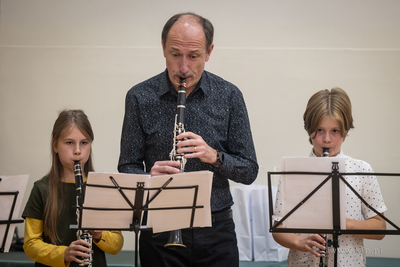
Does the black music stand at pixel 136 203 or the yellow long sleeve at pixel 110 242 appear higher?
the black music stand at pixel 136 203

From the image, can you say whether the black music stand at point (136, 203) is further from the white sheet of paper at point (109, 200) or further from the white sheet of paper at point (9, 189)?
the white sheet of paper at point (9, 189)

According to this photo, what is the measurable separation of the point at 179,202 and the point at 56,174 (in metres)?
0.96

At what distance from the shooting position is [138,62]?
4770 mm

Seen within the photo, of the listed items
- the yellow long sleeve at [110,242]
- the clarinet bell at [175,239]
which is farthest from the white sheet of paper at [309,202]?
the yellow long sleeve at [110,242]

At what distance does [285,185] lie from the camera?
66.3 inches

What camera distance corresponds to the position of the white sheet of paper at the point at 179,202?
1.56 metres

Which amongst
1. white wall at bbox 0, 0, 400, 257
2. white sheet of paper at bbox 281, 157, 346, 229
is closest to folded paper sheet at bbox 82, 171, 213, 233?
white sheet of paper at bbox 281, 157, 346, 229

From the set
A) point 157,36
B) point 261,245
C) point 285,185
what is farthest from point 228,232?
point 157,36

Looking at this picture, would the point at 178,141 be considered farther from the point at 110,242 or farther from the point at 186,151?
the point at 110,242

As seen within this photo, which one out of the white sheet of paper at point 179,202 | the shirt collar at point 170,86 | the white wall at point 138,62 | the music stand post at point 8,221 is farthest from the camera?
the white wall at point 138,62

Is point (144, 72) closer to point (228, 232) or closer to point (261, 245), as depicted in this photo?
point (261, 245)

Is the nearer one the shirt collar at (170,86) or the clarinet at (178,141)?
the clarinet at (178,141)

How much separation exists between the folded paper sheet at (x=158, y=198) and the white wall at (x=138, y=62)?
3.14 metres

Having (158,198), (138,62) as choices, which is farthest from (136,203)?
(138,62)
